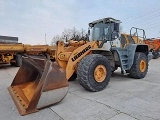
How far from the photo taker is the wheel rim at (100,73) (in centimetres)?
433

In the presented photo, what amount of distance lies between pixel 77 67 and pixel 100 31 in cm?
173

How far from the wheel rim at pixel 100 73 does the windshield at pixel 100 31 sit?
4.32 ft

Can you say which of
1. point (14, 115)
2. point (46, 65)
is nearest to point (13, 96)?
point (14, 115)

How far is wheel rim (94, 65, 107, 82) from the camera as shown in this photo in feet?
14.2

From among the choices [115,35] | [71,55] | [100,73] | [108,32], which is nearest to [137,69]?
[115,35]

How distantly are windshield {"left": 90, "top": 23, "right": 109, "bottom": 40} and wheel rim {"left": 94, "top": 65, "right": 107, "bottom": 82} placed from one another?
4.32ft

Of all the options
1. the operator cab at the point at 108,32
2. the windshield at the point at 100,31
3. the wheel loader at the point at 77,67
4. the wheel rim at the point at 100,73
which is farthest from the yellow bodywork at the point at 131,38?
the wheel rim at the point at 100,73

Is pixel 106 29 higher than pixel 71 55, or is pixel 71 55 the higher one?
pixel 106 29

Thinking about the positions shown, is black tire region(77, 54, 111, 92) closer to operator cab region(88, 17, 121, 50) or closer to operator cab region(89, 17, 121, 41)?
operator cab region(88, 17, 121, 50)

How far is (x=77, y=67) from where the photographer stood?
178 inches

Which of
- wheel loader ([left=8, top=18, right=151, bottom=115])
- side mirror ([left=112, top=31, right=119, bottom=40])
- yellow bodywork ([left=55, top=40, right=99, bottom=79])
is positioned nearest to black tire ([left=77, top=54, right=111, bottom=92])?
wheel loader ([left=8, top=18, right=151, bottom=115])

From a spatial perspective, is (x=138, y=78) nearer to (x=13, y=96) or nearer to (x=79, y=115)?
(x=79, y=115)

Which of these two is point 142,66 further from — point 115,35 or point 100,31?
point 100,31

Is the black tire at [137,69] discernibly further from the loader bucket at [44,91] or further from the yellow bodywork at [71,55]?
the loader bucket at [44,91]
